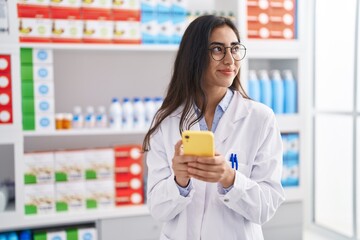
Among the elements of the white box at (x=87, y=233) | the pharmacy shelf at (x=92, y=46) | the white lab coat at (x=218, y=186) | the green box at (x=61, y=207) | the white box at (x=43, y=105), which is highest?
the pharmacy shelf at (x=92, y=46)

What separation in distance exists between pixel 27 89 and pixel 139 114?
81cm

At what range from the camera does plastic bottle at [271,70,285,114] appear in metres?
3.31

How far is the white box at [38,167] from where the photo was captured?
2.90 meters

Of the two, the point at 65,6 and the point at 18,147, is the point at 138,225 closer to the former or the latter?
the point at 18,147

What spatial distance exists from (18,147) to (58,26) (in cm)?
89

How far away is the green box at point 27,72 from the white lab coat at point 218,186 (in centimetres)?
154

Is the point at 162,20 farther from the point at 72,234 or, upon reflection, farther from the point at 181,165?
the point at 181,165

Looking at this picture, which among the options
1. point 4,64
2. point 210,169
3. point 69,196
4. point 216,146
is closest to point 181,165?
point 210,169

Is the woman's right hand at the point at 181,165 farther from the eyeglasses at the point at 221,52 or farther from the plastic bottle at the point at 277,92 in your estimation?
the plastic bottle at the point at 277,92

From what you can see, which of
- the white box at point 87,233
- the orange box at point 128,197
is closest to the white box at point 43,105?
the orange box at point 128,197

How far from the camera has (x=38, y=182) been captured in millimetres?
2920

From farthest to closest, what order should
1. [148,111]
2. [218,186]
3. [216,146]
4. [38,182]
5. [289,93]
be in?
[289,93], [148,111], [38,182], [216,146], [218,186]

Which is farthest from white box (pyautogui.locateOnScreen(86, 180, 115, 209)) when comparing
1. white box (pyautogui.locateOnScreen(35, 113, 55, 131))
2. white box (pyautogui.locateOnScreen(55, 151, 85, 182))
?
white box (pyautogui.locateOnScreen(35, 113, 55, 131))
